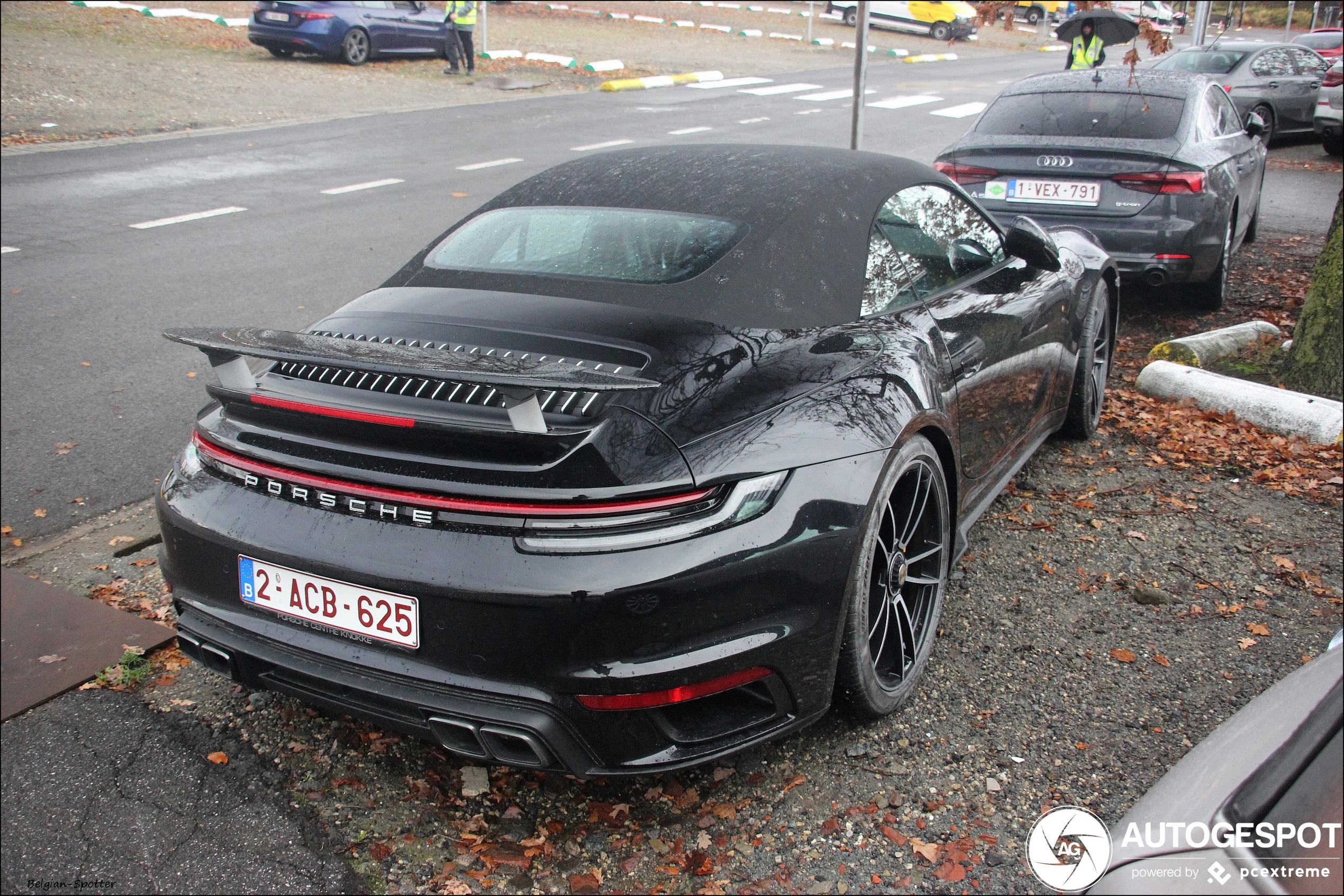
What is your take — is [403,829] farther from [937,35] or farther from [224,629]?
[937,35]

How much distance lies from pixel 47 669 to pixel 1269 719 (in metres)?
3.30

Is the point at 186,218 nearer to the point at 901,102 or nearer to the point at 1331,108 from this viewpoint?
the point at 901,102

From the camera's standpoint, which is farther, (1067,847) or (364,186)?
(364,186)

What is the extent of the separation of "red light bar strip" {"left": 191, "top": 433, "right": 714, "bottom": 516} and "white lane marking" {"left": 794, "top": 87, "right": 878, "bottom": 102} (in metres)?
18.9

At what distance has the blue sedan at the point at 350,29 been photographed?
Result: 19.5 meters

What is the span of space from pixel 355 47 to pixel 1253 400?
18.9 meters

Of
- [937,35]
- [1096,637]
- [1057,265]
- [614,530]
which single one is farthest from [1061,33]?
[937,35]

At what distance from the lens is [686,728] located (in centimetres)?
246

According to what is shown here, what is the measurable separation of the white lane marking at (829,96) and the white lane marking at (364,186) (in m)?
10.7

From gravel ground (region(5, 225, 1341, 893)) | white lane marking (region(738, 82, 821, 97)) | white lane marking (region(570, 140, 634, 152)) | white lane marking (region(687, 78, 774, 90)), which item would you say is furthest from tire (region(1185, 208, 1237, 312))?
white lane marking (region(687, 78, 774, 90))

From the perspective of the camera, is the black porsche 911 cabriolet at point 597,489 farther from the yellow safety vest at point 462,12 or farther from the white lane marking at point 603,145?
the yellow safety vest at point 462,12

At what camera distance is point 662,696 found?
7.71 feet

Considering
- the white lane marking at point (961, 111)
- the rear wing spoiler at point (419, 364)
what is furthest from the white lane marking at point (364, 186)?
the white lane marking at point (961, 111)

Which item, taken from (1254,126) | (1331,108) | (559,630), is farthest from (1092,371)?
(1331,108)
